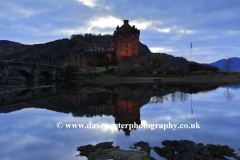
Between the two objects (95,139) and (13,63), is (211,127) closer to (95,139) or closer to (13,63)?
(95,139)

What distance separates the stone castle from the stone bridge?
60.9 ft

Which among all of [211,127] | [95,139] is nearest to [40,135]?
[95,139]

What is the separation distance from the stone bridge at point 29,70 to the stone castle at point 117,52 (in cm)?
1855

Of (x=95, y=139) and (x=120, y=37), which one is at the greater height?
(x=120, y=37)

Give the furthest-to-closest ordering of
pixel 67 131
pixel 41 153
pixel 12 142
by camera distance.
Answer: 1. pixel 67 131
2. pixel 12 142
3. pixel 41 153

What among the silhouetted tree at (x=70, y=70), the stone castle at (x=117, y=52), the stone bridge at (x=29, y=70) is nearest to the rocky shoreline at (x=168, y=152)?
the stone bridge at (x=29, y=70)

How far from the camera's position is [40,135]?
28.5 feet

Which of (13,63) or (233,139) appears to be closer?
(233,139)

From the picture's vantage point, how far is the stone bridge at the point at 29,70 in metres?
44.9

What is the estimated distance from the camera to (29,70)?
54.2 meters

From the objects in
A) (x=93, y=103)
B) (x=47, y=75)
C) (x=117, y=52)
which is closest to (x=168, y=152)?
(x=93, y=103)

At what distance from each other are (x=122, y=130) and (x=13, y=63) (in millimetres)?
47909

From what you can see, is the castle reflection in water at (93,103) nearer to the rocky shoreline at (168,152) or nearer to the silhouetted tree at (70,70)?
the rocky shoreline at (168,152)

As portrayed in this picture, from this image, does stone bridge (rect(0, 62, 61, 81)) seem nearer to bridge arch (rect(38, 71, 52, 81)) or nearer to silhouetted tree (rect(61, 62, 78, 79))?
bridge arch (rect(38, 71, 52, 81))
